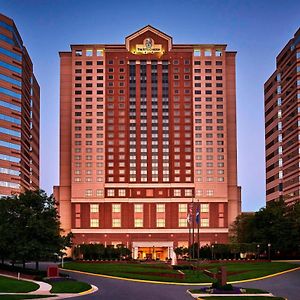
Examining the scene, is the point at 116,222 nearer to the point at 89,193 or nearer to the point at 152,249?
the point at 89,193

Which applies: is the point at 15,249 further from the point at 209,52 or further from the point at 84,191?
the point at 209,52

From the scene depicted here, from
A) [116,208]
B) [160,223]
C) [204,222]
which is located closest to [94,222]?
[116,208]

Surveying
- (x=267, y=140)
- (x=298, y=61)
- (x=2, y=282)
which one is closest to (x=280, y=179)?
(x=267, y=140)

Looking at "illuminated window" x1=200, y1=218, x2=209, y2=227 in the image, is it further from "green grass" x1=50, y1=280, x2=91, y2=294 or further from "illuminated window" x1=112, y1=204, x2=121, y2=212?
"green grass" x1=50, y1=280, x2=91, y2=294

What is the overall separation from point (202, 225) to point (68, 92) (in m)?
59.5

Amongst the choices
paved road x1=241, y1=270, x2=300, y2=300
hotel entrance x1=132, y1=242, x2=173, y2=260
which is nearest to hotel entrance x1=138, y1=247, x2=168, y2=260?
hotel entrance x1=132, y1=242, x2=173, y2=260

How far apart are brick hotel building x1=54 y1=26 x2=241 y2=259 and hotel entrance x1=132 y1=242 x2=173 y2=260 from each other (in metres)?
0.33

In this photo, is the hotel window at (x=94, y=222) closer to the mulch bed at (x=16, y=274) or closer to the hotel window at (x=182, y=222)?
the hotel window at (x=182, y=222)

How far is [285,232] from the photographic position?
130375 mm

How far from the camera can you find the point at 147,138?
194875 millimetres

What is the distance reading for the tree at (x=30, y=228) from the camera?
82.2 metres

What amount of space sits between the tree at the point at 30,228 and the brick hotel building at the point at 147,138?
10499 cm

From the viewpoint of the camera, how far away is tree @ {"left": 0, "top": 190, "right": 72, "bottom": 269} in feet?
270

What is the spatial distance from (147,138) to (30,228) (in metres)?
114
